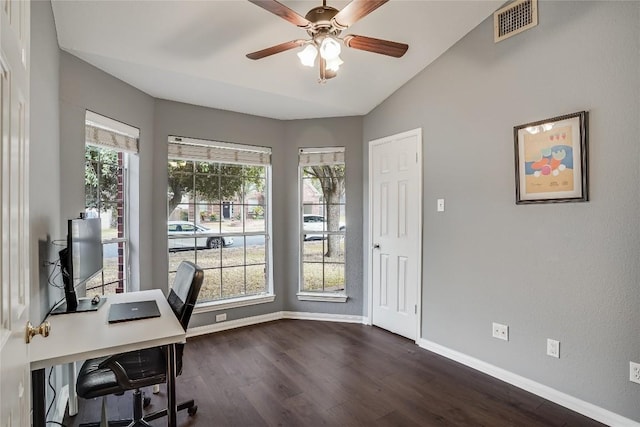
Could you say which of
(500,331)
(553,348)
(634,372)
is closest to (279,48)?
(500,331)

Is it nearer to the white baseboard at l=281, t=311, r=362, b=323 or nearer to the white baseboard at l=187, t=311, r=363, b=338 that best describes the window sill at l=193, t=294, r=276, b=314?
the white baseboard at l=187, t=311, r=363, b=338

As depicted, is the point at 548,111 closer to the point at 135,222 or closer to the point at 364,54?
the point at 364,54

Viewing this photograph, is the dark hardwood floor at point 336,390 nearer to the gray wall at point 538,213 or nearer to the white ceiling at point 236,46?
the gray wall at point 538,213

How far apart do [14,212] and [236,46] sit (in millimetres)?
2174

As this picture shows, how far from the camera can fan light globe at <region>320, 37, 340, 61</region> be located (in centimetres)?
188

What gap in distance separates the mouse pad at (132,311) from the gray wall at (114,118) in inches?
29.4

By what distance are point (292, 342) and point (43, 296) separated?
6.68 feet

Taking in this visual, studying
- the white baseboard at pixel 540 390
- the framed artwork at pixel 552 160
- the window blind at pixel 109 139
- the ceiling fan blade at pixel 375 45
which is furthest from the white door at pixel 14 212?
the white baseboard at pixel 540 390

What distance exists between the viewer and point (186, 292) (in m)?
1.88

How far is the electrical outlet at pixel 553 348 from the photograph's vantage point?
221cm

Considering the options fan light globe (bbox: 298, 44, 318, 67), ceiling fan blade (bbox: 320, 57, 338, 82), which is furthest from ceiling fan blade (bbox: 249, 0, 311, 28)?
ceiling fan blade (bbox: 320, 57, 338, 82)

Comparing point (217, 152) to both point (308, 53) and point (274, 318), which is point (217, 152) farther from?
point (274, 318)

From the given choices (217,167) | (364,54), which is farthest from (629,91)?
(217,167)

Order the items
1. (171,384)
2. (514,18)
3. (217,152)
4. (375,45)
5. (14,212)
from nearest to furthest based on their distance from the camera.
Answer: (14,212) → (171,384) → (375,45) → (514,18) → (217,152)
